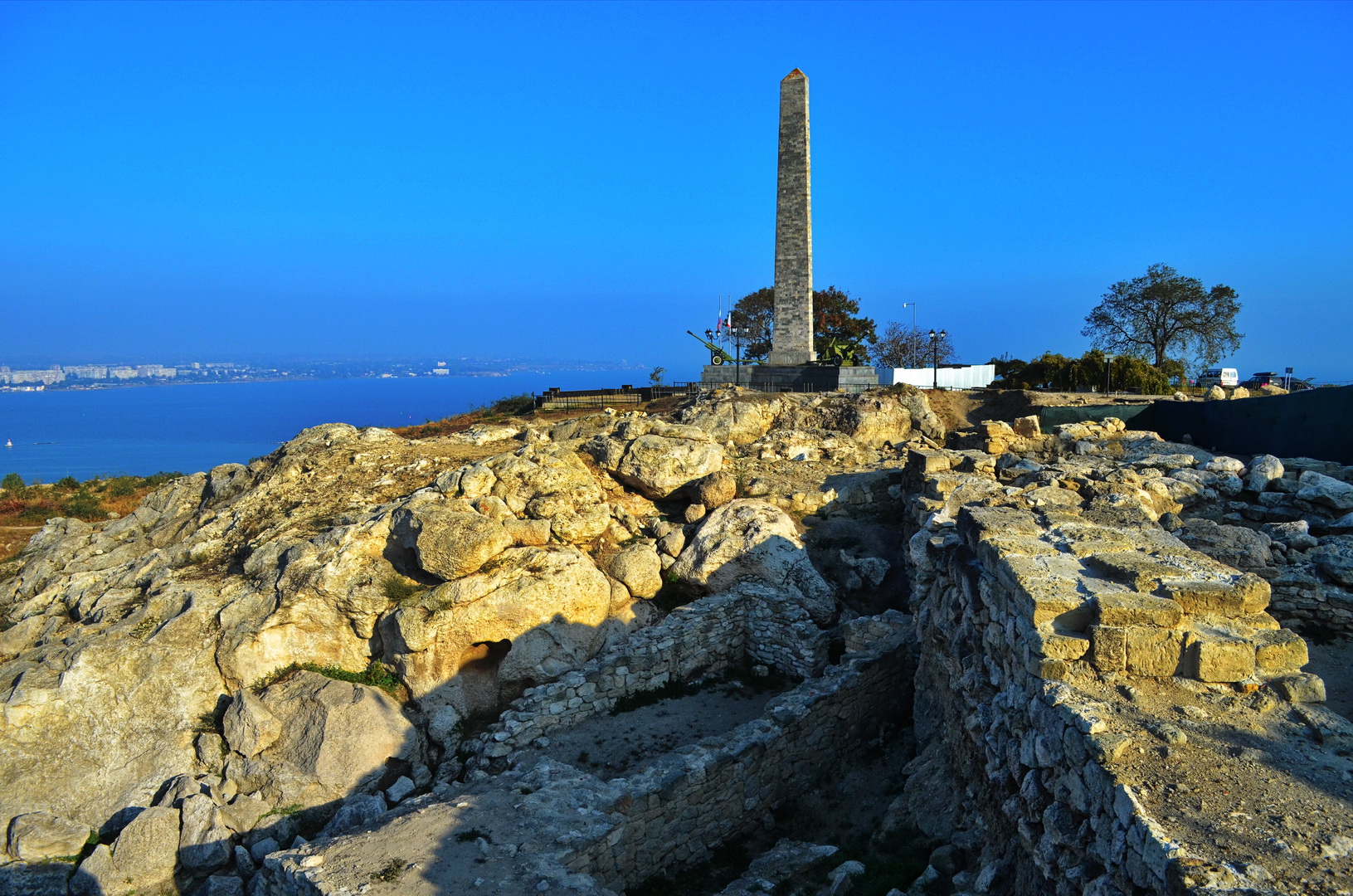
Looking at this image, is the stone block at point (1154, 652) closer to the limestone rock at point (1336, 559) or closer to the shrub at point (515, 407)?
the limestone rock at point (1336, 559)

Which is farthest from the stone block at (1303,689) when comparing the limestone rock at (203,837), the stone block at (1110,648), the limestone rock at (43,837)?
the limestone rock at (43,837)

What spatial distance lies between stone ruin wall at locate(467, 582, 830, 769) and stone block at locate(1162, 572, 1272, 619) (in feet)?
18.2

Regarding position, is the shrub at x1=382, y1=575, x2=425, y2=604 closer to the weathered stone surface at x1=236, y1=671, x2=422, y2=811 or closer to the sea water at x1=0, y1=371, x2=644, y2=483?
the weathered stone surface at x1=236, y1=671, x2=422, y2=811

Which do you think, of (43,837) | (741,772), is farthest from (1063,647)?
(43,837)

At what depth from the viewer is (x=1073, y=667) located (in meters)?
4.93

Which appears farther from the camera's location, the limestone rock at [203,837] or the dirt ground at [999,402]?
the dirt ground at [999,402]

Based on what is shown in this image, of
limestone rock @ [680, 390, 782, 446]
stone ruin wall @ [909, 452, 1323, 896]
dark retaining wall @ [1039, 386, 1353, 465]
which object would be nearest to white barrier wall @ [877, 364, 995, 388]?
limestone rock @ [680, 390, 782, 446]

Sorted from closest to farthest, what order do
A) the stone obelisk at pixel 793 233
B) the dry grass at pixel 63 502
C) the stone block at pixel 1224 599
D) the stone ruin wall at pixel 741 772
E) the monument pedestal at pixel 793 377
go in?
the stone block at pixel 1224 599 → the stone ruin wall at pixel 741 772 → the dry grass at pixel 63 502 → the monument pedestal at pixel 793 377 → the stone obelisk at pixel 793 233

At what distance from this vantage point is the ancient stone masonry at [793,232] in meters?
24.7

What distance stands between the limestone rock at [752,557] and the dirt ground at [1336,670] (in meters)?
5.76

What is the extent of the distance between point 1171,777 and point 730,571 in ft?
26.8

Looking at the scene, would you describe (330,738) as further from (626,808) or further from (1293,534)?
(1293,534)

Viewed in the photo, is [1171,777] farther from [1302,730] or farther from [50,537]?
[50,537]

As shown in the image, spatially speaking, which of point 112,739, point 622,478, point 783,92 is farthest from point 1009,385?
point 112,739
